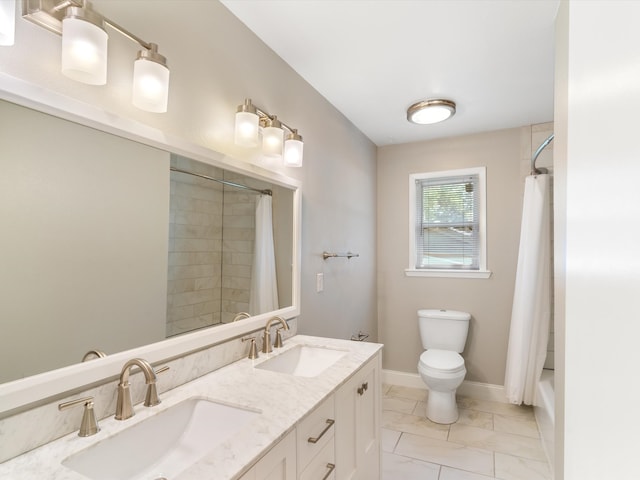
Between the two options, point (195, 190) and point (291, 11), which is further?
point (291, 11)

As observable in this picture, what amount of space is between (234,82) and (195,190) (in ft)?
1.88

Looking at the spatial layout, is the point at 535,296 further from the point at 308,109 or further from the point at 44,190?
the point at 44,190

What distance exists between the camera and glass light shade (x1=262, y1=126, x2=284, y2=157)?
1.69 m

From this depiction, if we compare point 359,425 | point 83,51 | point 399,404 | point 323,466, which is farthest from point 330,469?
point 399,404

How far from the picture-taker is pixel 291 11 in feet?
5.11

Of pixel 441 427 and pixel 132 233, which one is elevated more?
pixel 132 233

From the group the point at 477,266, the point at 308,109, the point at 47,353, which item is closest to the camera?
the point at 47,353

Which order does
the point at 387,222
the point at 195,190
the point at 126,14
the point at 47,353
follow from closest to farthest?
1. the point at 47,353
2. the point at 126,14
3. the point at 195,190
4. the point at 387,222

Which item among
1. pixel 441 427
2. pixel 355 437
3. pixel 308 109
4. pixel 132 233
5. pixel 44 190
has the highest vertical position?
pixel 308 109

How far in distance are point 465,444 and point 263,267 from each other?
189 cm

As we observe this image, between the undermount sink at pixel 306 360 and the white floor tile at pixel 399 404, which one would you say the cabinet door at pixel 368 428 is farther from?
the white floor tile at pixel 399 404

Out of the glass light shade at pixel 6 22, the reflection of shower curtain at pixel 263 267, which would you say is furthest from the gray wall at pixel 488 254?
the glass light shade at pixel 6 22

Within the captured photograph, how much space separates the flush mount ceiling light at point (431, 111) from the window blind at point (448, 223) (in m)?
0.77

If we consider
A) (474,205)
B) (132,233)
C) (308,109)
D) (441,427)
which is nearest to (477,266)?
(474,205)
